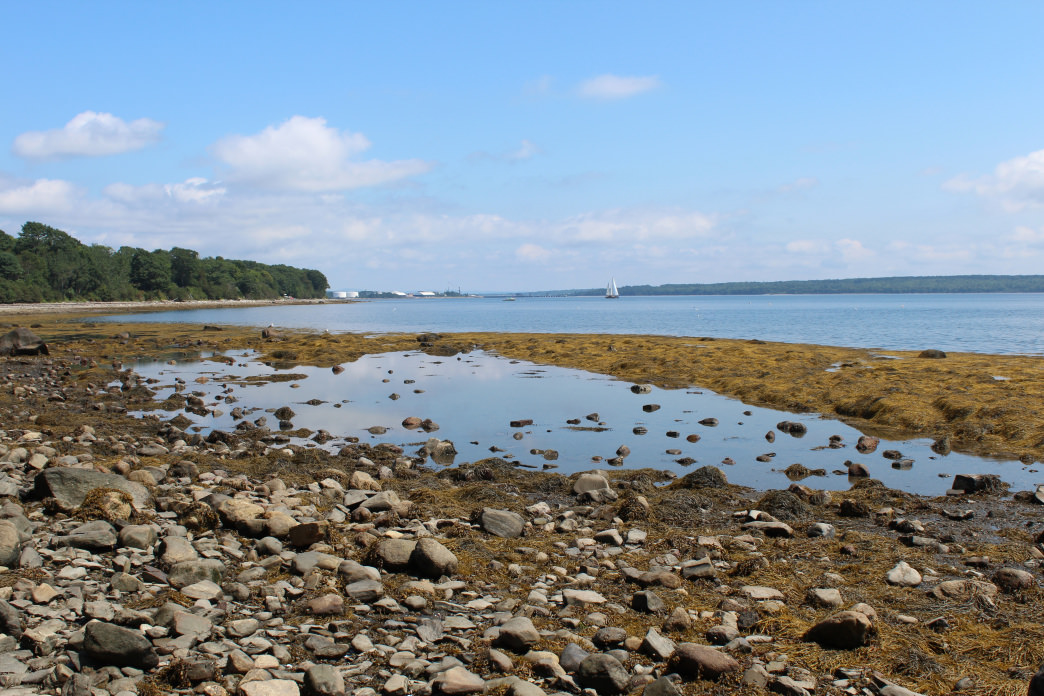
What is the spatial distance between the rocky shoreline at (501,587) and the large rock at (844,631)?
3 centimetres

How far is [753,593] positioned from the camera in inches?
360

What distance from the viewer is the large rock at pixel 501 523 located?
38.6 feet

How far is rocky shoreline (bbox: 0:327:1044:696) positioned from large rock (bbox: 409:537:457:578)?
0.09 feet

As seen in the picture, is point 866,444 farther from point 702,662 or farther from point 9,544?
point 9,544

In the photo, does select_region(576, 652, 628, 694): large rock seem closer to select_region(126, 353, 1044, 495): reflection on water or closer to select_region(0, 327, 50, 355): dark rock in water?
select_region(126, 353, 1044, 495): reflection on water

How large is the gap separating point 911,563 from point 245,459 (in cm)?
1529

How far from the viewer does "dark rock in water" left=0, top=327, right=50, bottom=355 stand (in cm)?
4537

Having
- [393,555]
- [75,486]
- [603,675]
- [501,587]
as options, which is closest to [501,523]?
[501,587]

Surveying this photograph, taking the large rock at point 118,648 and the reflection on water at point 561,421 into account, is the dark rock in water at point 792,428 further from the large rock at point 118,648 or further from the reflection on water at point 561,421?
the large rock at point 118,648

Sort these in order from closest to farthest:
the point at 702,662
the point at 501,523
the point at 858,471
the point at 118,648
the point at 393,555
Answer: the point at 118,648 < the point at 702,662 < the point at 393,555 < the point at 501,523 < the point at 858,471

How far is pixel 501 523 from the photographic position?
1187 cm

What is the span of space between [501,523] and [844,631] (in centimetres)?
580

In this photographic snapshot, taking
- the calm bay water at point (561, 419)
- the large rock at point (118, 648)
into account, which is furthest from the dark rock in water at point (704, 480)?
the large rock at point (118, 648)

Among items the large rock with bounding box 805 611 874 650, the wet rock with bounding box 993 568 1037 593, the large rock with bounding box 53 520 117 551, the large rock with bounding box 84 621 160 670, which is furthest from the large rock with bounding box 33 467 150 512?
the wet rock with bounding box 993 568 1037 593
